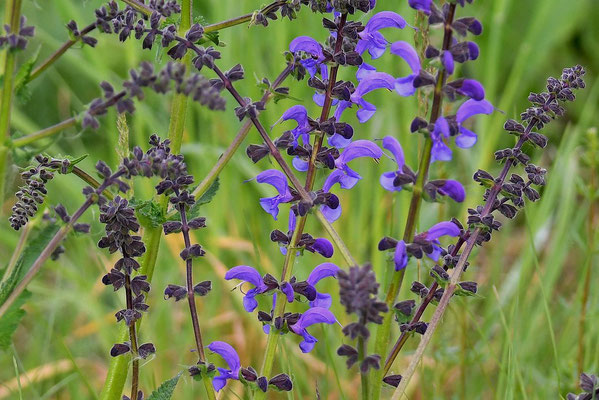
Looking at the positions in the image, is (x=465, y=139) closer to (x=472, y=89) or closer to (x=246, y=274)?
(x=472, y=89)

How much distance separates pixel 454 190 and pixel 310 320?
0.41 metres

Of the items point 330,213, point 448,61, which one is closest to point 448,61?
point 448,61

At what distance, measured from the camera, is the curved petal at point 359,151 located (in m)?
1.57

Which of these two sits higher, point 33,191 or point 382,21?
point 382,21

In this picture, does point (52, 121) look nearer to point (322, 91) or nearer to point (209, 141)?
point (209, 141)

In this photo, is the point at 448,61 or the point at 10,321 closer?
the point at 448,61

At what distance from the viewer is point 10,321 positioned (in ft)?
4.87

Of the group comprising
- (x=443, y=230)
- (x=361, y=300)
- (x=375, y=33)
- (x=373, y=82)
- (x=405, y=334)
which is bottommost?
(x=361, y=300)

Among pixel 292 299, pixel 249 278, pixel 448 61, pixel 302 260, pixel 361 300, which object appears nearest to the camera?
pixel 361 300

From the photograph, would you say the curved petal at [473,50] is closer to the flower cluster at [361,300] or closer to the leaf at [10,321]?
the flower cluster at [361,300]

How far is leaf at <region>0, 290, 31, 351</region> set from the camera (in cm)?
147

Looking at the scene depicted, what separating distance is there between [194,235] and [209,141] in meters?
0.70

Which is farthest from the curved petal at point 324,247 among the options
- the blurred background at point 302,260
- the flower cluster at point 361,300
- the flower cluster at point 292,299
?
the blurred background at point 302,260

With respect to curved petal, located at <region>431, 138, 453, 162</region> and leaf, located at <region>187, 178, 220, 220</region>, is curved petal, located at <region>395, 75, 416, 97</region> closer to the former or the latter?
curved petal, located at <region>431, 138, 453, 162</region>
